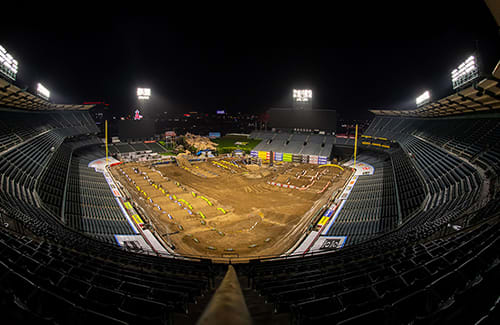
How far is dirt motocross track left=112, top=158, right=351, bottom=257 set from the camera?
73.6 feet

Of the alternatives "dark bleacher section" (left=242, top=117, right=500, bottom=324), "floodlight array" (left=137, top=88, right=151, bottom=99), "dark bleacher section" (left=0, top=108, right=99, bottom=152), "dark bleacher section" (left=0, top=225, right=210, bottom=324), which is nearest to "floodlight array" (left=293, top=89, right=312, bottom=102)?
"dark bleacher section" (left=242, top=117, right=500, bottom=324)

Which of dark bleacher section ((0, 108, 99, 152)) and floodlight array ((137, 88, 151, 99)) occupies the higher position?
floodlight array ((137, 88, 151, 99))

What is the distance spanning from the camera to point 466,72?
94.7ft

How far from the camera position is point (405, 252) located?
977 cm

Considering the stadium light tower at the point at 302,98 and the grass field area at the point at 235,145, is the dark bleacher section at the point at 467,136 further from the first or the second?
the grass field area at the point at 235,145

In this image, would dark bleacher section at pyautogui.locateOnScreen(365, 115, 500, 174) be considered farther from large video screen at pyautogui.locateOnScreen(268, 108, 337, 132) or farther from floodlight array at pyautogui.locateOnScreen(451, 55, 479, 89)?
large video screen at pyautogui.locateOnScreen(268, 108, 337, 132)

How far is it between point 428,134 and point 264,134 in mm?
40861

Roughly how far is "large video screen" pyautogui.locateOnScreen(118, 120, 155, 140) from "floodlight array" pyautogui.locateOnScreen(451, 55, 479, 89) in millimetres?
64613

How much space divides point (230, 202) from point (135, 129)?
45.8 meters

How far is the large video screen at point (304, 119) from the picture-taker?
202 ft

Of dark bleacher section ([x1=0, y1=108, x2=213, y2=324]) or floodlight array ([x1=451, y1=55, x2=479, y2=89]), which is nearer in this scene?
dark bleacher section ([x1=0, y1=108, x2=213, y2=324])

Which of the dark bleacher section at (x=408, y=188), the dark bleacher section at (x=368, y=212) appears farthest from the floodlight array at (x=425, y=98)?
the dark bleacher section at (x=368, y=212)

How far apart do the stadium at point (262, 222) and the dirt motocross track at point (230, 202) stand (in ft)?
0.78

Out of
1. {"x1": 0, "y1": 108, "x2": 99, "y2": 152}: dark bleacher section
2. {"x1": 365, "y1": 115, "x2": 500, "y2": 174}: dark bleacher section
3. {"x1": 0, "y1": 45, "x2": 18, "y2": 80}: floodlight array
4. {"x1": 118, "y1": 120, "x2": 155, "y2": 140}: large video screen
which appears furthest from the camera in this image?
{"x1": 118, "y1": 120, "x2": 155, "y2": 140}: large video screen
